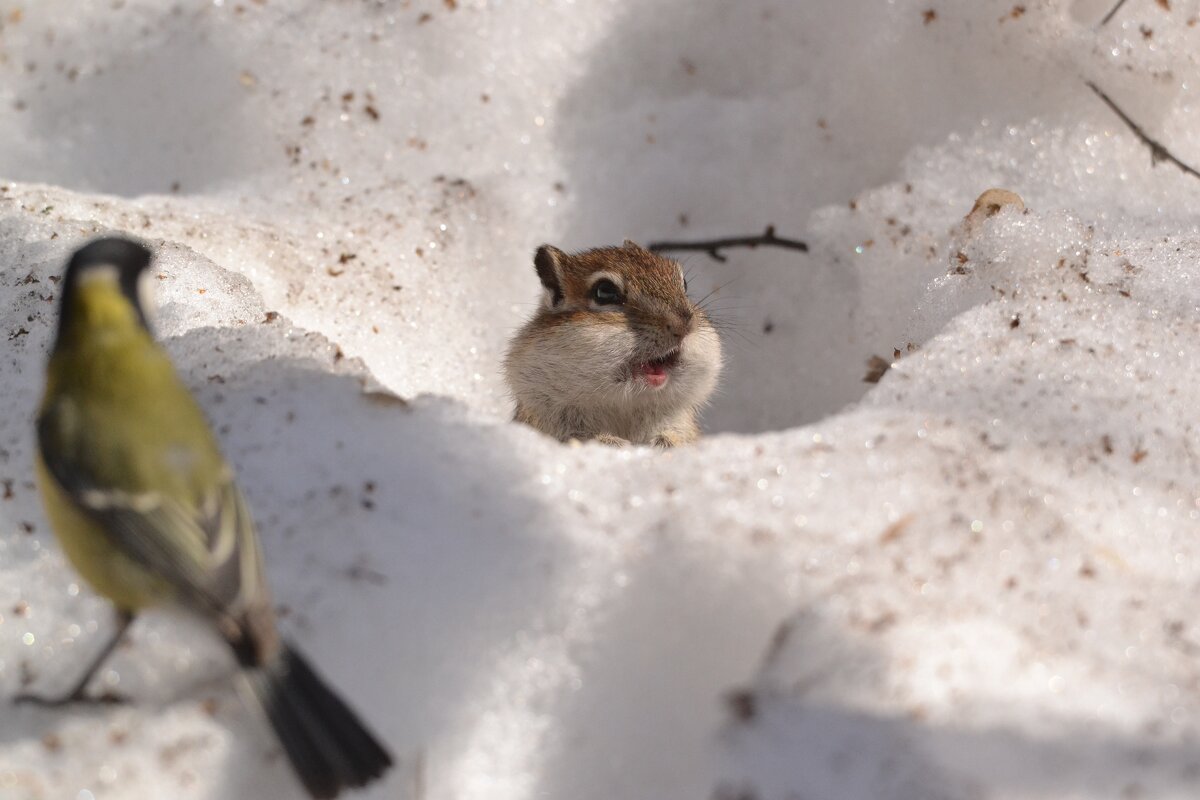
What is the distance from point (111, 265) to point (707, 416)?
3.35 m

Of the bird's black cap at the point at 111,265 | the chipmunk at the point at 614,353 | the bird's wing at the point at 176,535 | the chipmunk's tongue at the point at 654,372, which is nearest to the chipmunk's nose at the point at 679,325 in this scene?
the chipmunk at the point at 614,353

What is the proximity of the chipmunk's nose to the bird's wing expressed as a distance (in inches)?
85.0

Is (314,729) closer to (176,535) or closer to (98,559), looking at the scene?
(176,535)

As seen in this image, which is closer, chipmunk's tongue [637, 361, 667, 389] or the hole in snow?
chipmunk's tongue [637, 361, 667, 389]

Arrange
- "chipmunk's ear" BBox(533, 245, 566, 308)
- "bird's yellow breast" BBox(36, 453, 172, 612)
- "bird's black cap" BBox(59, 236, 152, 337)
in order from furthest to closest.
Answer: "chipmunk's ear" BBox(533, 245, 566, 308) < "bird's black cap" BBox(59, 236, 152, 337) < "bird's yellow breast" BBox(36, 453, 172, 612)

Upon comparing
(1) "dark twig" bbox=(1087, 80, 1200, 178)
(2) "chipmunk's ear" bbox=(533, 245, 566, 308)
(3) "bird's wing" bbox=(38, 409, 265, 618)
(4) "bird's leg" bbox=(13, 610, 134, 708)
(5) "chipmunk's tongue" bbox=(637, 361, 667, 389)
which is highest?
(1) "dark twig" bbox=(1087, 80, 1200, 178)

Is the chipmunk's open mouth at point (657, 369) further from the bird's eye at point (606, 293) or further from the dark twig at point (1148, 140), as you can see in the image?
the dark twig at point (1148, 140)

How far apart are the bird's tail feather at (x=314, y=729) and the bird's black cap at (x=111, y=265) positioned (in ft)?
2.82

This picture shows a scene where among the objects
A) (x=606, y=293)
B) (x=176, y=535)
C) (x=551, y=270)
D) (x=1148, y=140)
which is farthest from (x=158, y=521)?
(x=1148, y=140)

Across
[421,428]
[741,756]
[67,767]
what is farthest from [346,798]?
[421,428]

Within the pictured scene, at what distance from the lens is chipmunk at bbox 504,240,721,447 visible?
14.0ft

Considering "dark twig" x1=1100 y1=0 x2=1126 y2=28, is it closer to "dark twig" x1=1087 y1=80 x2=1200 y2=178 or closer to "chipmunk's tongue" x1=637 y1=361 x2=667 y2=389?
"dark twig" x1=1087 y1=80 x2=1200 y2=178

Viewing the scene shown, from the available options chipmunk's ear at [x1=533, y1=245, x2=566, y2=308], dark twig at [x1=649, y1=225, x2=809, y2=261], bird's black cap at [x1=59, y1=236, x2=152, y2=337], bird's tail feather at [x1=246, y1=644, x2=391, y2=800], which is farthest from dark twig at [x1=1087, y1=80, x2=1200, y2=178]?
bird's tail feather at [x1=246, y1=644, x2=391, y2=800]

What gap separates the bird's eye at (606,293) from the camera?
437 centimetres
